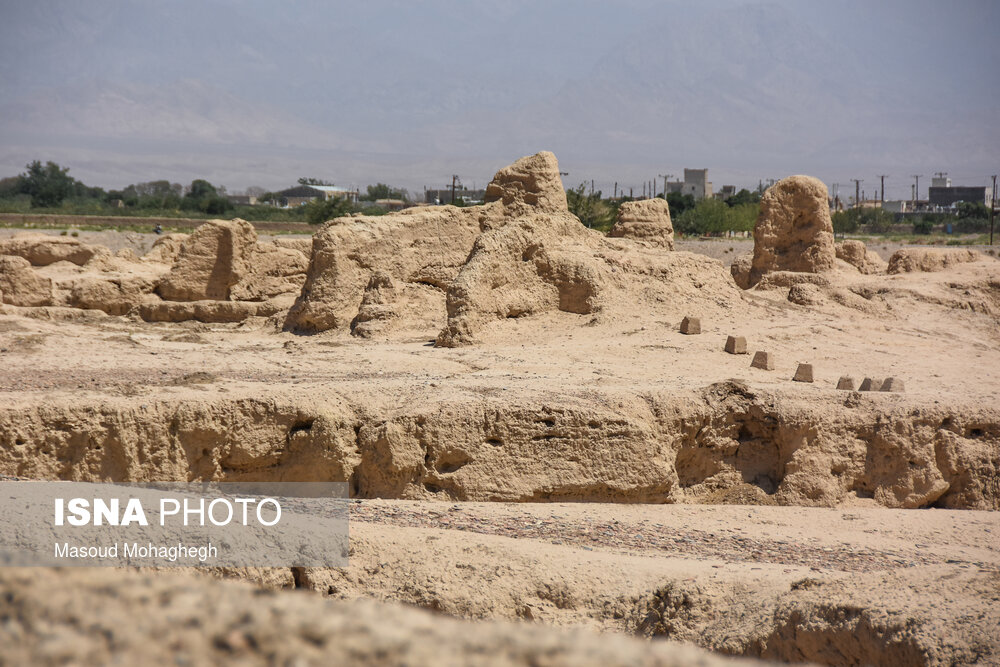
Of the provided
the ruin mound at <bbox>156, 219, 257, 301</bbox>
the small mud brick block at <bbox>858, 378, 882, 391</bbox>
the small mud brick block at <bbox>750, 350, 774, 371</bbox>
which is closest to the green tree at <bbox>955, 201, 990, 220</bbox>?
the ruin mound at <bbox>156, 219, 257, 301</bbox>

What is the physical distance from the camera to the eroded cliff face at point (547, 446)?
Result: 277 inches

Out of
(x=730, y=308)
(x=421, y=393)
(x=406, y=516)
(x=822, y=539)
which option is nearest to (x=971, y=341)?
(x=730, y=308)

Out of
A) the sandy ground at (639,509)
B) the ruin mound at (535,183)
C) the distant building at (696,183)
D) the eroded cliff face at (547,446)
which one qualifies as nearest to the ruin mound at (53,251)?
the sandy ground at (639,509)

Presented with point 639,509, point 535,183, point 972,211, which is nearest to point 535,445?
point 639,509

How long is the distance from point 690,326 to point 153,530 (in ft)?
25.3

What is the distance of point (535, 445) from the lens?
732cm

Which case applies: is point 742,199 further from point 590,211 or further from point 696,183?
point 590,211

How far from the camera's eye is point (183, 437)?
282 inches

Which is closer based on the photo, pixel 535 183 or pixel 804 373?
pixel 804 373

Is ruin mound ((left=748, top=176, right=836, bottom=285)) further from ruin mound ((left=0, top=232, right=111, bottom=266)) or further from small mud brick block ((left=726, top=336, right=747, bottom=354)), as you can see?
ruin mound ((left=0, top=232, right=111, bottom=266))

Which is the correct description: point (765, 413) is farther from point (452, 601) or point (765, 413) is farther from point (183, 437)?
point (183, 437)

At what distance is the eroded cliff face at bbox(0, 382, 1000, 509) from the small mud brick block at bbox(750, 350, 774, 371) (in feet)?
6.28

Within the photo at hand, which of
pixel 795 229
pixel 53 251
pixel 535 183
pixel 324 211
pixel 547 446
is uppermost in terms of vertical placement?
pixel 324 211

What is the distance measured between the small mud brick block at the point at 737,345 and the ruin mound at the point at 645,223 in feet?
19.3
